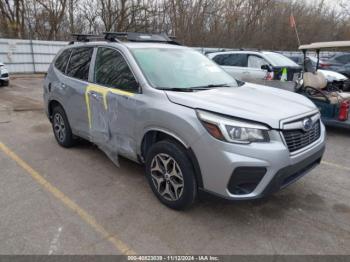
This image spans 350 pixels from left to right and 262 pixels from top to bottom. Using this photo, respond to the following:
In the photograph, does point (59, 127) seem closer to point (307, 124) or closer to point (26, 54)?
point (307, 124)

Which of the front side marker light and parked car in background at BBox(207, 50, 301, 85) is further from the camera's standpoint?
parked car in background at BBox(207, 50, 301, 85)

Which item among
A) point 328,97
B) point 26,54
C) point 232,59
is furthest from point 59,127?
point 26,54

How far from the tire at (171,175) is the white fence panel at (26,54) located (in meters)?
15.8

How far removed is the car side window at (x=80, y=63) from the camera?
4.23 meters

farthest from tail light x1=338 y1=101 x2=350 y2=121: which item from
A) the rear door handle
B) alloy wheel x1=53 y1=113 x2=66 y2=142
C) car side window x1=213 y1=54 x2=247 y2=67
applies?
alloy wheel x1=53 y1=113 x2=66 y2=142

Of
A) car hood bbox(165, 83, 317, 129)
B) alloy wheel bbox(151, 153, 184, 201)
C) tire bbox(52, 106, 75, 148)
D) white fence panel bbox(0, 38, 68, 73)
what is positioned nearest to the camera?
car hood bbox(165, 83, 317, 129)

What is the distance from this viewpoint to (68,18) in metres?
22.7

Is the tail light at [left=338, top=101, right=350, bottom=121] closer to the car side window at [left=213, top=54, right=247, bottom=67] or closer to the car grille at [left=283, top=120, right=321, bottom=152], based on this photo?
the car grille at [left=283, top=120, right=321, bottom=152]

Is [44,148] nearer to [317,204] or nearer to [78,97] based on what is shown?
[78,97]

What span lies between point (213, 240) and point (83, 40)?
11.8 ft

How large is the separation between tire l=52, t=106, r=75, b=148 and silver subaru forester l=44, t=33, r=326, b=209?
0.24 meters

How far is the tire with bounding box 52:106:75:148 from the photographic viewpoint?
189 inches

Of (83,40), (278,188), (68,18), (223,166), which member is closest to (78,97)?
(83,40)

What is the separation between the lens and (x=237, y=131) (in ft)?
8.55
